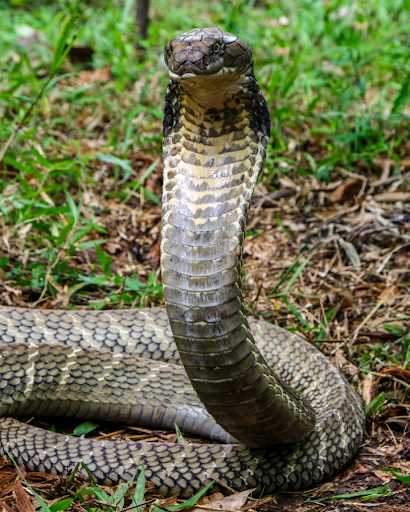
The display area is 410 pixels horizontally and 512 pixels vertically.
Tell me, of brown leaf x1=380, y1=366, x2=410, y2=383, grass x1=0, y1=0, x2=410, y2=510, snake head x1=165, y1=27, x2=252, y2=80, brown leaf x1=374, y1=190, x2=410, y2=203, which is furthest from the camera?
brown leaf x1=374, y1=190, x2=410, y2=203

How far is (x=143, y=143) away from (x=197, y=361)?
11.6ft

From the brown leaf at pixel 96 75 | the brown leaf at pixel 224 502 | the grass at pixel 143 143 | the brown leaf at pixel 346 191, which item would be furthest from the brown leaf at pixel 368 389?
the brown leaf at pixel 96 75

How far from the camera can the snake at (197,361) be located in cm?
304

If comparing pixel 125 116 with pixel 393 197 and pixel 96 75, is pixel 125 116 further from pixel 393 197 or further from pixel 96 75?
pixel 393 197

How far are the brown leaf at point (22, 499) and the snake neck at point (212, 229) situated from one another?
2.36 feet

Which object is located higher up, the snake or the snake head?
the snake head

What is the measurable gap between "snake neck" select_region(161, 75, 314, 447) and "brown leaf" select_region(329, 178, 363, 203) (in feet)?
9.69

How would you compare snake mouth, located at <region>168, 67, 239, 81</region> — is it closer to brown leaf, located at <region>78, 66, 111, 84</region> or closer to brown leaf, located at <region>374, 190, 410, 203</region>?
brown leaf, located at <region>374, 190, 410, 203</region>

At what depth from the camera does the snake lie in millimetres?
3037

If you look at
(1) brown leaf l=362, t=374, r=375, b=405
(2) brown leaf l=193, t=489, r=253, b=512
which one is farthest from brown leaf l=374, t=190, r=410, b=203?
(2) brown leaf l=193, t=489, r=253, b=512

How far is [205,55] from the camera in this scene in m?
2.81

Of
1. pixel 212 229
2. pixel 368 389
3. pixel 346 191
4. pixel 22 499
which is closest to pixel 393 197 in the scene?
pixel 346 191

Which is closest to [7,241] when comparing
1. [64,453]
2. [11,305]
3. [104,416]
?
[11,305]

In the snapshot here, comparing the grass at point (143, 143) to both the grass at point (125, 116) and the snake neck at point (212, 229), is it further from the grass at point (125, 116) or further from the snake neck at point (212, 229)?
the snake neck at point (212, 229)
